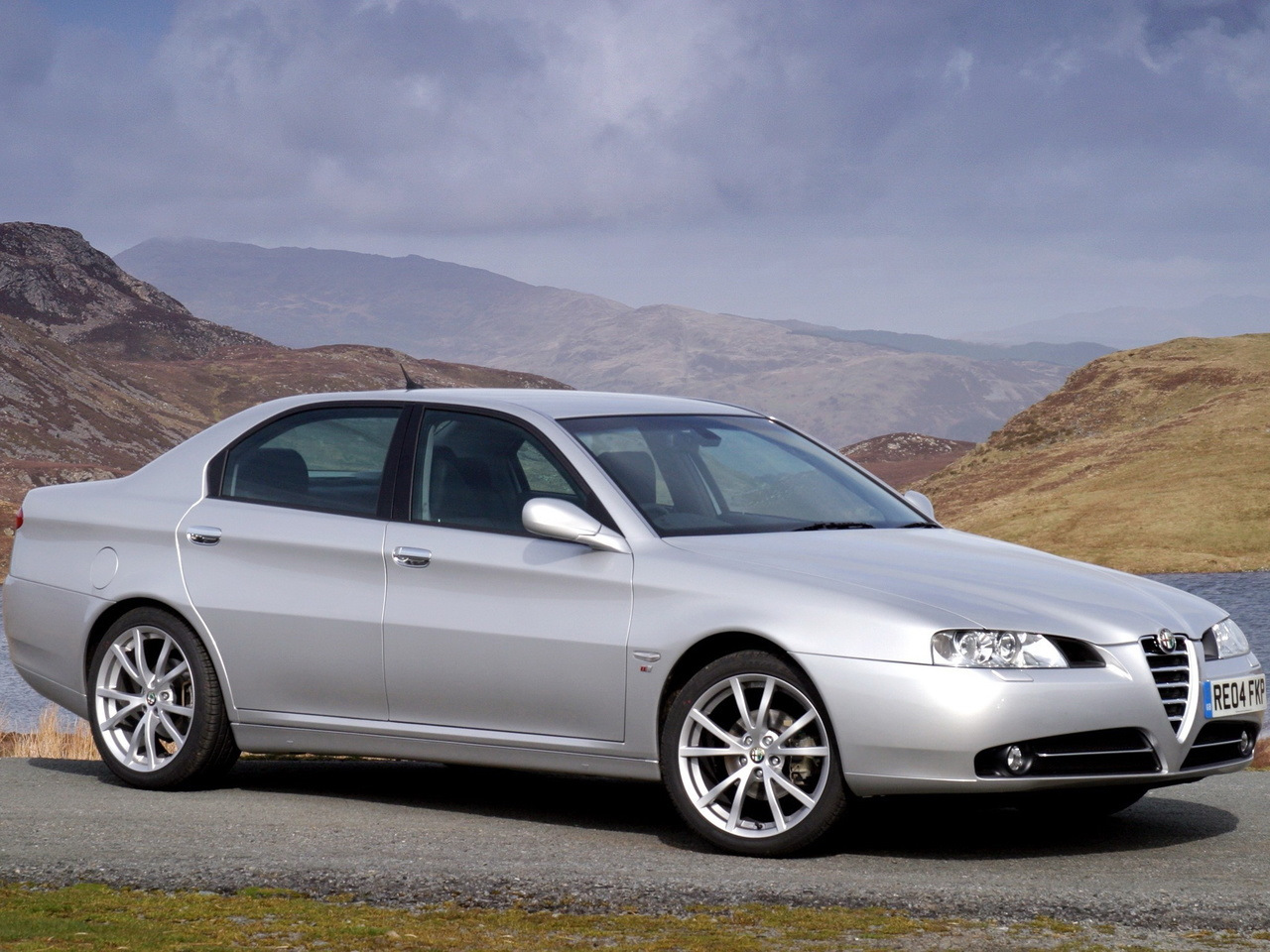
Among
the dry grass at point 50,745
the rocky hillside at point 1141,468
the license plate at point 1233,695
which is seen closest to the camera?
the license plate at point 1233,695

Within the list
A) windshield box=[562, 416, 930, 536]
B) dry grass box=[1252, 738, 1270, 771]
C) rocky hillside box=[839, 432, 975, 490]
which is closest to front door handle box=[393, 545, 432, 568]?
windshield box=[562, 416, 930, 536]

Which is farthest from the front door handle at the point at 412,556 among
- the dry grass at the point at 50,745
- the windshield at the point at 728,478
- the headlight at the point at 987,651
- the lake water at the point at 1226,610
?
the lake water at the point at 1226,610

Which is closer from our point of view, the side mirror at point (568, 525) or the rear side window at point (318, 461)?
the side mirror at point (568, 525)

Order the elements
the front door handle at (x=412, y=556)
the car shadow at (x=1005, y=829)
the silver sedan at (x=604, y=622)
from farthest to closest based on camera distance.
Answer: the front door handle at (x=412, y=556) < the car shadow at (x=1005, y=829) < the silver sedan at (x=604, y=622)

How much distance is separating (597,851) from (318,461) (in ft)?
7.97

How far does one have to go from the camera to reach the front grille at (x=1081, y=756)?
5.68 m

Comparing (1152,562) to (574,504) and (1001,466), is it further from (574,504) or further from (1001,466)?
(574,504)

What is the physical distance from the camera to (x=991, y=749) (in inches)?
223

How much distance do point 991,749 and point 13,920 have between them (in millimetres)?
3075

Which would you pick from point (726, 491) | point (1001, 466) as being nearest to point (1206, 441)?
point (1001, 466)

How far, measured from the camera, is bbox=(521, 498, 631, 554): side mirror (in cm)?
629

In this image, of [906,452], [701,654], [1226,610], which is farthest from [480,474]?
[906,452]

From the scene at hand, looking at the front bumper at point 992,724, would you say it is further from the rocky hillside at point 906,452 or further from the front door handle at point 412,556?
the rocky hillside at point 906,452

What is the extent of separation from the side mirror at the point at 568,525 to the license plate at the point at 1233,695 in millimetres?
2136
